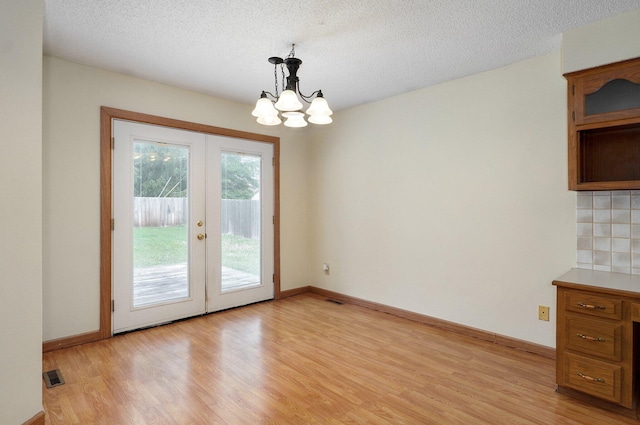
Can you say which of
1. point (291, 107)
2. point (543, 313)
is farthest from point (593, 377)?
point (291, 107)

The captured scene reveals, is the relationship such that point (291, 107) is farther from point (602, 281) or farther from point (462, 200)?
point (602, 281)

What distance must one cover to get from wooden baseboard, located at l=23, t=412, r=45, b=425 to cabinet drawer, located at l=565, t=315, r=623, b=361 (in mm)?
3216

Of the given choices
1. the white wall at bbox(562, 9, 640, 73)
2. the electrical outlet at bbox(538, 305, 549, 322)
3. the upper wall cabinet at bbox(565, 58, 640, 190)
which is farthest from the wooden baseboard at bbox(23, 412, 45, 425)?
the white wall at bbox(562, 9, 640, 73)

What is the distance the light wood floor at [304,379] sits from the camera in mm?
2055

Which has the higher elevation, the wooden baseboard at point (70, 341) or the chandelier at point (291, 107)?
the chandelier at point (291, 107)

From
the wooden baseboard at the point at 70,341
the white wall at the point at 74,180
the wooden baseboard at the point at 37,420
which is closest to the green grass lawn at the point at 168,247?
the white wall at the point at 74,180

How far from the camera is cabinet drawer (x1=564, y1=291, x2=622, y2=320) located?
2.07 meters

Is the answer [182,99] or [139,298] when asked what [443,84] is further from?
[139,298]

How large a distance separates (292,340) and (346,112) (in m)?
2.94

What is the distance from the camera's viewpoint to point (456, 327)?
342 centimetres

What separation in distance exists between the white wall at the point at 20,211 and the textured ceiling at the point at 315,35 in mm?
545

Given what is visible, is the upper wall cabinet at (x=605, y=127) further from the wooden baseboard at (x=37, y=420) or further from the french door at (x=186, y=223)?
the wooden baseboard at (x=37, y=420)

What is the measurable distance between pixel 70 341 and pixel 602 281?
14.0 ft

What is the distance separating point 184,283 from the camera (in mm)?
3814
